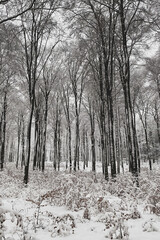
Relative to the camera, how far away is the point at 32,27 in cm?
837

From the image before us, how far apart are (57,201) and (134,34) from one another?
9.47 m

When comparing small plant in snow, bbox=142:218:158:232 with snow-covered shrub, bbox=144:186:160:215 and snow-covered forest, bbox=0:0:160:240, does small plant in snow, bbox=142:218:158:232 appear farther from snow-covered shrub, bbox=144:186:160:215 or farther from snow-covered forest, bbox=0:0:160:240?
snow-covered shrub, bbox=144:186:160:215

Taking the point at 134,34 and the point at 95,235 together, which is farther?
the point at 134,34

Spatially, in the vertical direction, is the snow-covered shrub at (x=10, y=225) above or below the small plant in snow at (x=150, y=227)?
above

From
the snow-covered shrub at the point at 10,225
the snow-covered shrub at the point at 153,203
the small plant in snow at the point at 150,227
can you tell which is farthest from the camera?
the snow-covered shrub at the point at 153,203

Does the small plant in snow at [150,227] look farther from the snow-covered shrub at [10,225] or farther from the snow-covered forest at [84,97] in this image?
the snow-covered shrub at [10,225]

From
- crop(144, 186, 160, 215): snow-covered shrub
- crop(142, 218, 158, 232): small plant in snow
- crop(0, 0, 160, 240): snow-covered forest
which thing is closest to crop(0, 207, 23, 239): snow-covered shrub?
crop(0, 0, 160, 240): snow-covered forest

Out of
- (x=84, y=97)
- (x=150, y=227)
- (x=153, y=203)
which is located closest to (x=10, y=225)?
(x=150, y=227)

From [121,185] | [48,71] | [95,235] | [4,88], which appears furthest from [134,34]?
[4,88]

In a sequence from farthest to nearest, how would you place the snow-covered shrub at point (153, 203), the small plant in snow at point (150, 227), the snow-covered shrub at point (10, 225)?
the snow-covered shrub at point (153, 203)
the small plant in snow at point (150, 227)
the snow-covered shrub at point (10, 225)

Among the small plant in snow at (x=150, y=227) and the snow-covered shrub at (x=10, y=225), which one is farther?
the small plant in snow at (x=150, y=227)

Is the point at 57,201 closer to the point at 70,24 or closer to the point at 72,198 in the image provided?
the point at 72,198

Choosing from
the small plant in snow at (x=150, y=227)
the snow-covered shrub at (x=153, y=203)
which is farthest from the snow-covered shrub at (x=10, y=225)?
the snow-covered shrub at (x=153, y=203)

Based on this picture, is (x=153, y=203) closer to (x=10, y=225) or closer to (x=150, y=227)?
(x=150, y=227)
